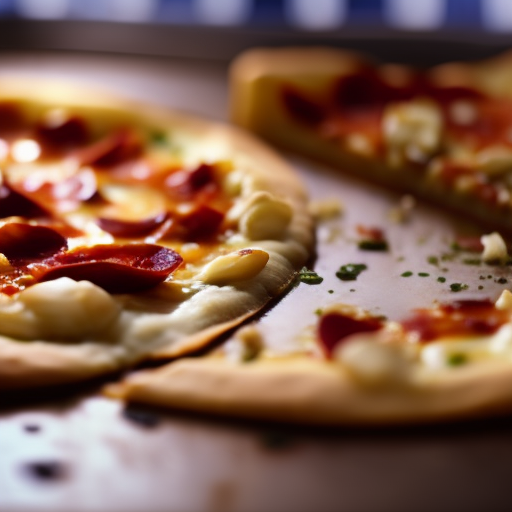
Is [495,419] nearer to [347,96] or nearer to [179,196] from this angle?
[179,196]

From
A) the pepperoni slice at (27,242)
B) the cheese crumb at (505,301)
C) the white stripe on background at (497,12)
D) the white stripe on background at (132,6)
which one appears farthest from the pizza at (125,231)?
the white stripe on background at (497,12)

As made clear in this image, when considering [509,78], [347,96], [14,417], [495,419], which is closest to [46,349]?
[14,417]

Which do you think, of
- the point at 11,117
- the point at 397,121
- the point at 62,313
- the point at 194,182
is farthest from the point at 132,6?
the point at 62,313

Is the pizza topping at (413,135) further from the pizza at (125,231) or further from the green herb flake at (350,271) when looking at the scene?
the green herb flake at (350,271)

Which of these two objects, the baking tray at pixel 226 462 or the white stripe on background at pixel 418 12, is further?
the white stripe on background at pixel 418 12

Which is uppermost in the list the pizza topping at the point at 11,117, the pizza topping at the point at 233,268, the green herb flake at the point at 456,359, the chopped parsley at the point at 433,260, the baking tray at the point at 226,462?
the pizza topping at the point at 11,117

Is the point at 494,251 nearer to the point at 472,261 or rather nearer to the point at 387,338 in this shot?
the point at 472,261
